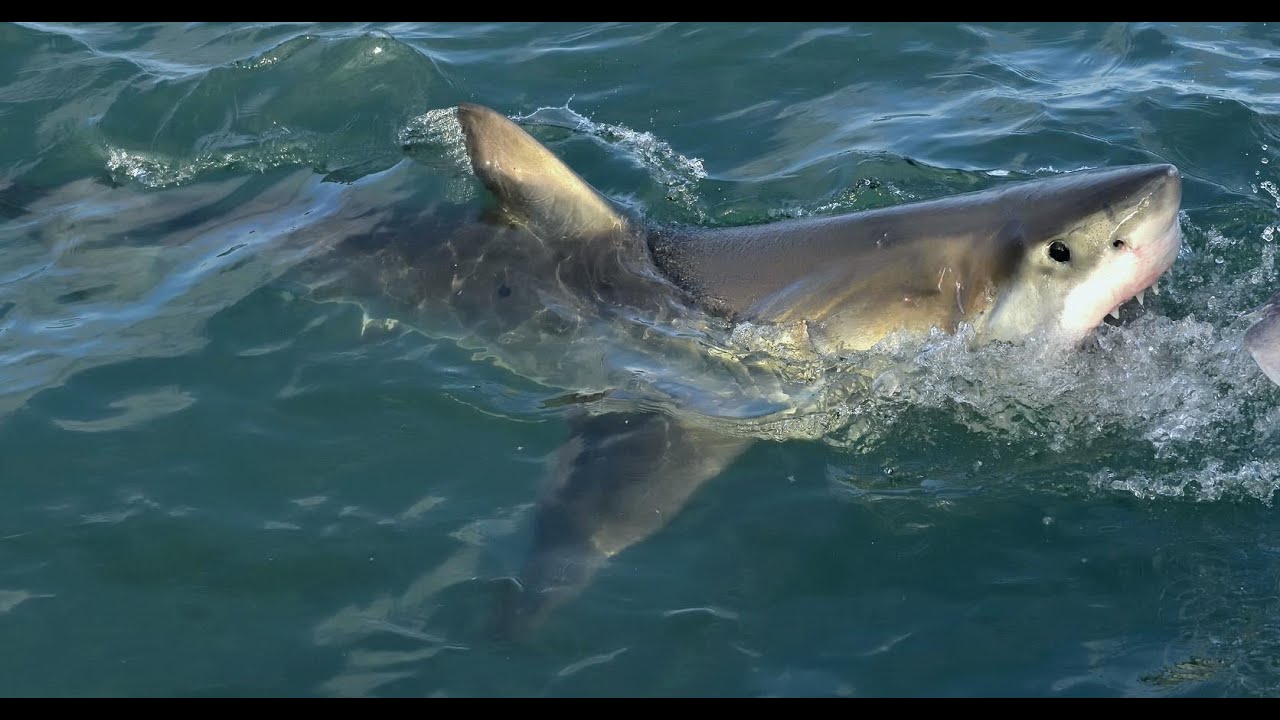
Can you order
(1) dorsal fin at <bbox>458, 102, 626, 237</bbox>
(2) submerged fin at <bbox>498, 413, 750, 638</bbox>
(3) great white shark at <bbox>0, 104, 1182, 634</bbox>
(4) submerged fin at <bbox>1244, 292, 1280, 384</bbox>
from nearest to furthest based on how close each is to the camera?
(4) submerged fin at <bbox>1244, 292, 1280, 384</bbox> → (2) submerged fin at <bbox>498, 413, 750, 638</bbox> → (3) great white shark at <bbox>0, 104, 1182, 634</bbox> → (1) dorsal fin at <bbox>458, 102, 626, 237</bbox>

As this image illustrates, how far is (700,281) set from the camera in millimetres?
6434

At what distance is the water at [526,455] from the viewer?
15.5 ft

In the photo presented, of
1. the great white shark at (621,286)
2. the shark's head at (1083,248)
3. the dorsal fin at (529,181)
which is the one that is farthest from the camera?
the dorsal fin at (529,181)

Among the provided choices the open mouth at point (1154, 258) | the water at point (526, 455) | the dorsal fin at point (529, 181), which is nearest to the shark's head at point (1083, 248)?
the open mouth at point (1154, 258)

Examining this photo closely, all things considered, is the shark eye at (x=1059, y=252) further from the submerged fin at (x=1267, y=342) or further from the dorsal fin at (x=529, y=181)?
the dorsal fin at (x=529, y=181)

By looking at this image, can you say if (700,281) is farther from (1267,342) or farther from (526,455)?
(1267,342)

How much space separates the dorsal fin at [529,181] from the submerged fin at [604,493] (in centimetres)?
113

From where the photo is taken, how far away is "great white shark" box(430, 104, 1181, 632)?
5.41 metres

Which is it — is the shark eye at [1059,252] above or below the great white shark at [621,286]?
above

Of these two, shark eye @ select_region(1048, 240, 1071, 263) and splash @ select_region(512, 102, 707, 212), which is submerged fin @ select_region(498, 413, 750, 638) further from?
splash @ select_region(512, 102, 707, 212)

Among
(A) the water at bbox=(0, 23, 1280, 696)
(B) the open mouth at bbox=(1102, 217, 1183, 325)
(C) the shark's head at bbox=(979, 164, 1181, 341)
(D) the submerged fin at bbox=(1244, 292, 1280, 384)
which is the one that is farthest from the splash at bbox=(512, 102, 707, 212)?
(D) the submerged fin at bbox=(1244, 292, 1280, 384)

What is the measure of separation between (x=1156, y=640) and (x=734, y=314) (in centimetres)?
242
